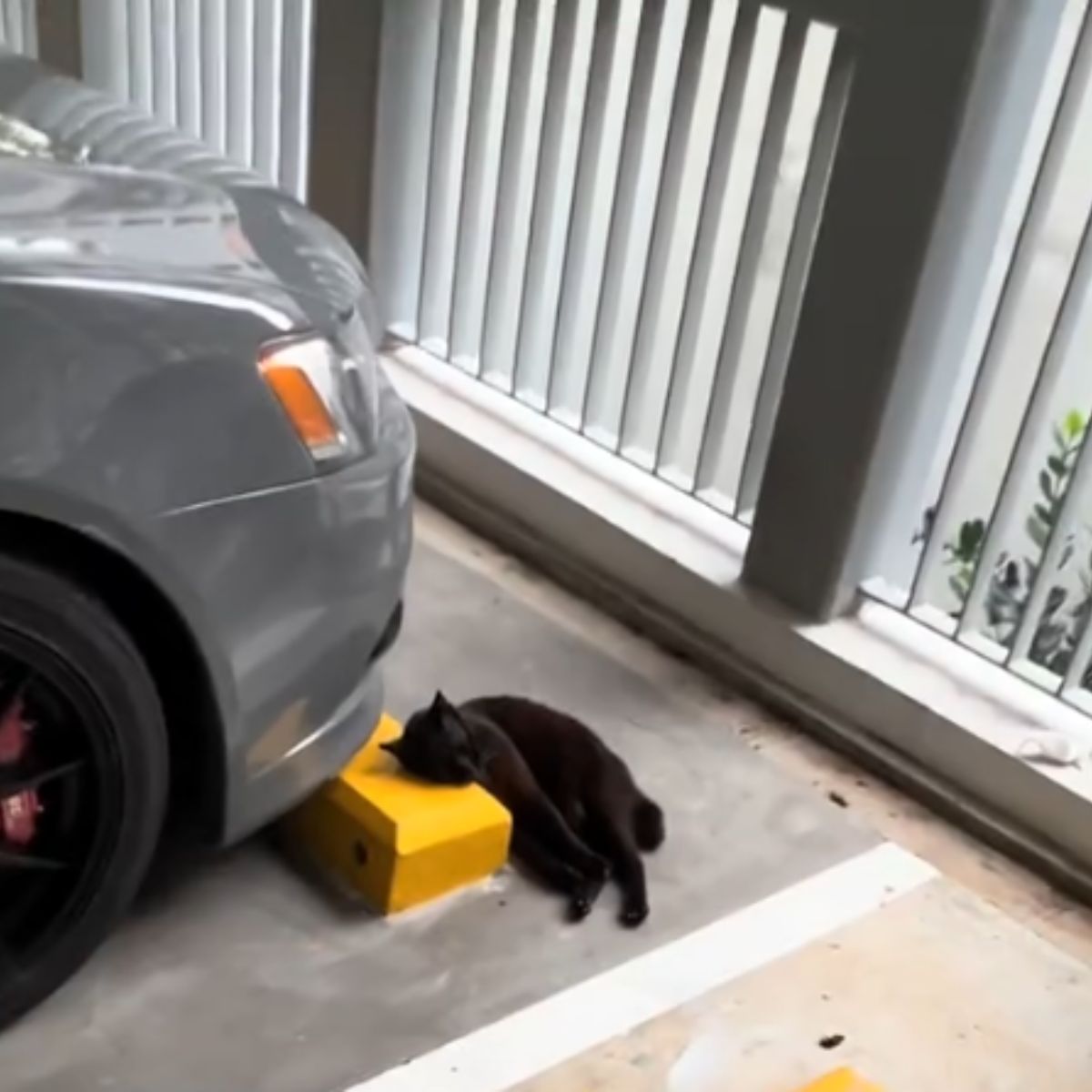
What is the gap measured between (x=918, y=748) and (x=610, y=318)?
0.99 meters

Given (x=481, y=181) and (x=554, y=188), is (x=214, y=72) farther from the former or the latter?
(x=554, y=188)

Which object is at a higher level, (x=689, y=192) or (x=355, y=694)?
(x=689, y=192)

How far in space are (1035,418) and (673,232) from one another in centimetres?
75

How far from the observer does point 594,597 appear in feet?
9.93

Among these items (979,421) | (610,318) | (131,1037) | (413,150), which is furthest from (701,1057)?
(413,150)

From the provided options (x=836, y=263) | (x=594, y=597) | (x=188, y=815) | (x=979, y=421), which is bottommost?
(x=594, y=597)

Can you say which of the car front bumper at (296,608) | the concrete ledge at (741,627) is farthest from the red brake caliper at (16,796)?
the concrete ledge at (741,627)

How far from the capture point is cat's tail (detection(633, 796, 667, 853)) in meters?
2.36

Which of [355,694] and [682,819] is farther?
[682,819]

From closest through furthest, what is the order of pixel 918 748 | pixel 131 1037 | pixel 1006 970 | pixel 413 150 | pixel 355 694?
pixel 131 1037, pixel 355 694, pixel 1006 970, pixel 918 748, pixel 413 150

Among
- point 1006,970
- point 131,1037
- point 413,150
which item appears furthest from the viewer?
point 413,150

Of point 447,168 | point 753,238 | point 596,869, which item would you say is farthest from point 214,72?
point 596,869

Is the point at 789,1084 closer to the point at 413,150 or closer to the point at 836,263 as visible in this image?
the point at 836,263

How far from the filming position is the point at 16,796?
1.75 m
